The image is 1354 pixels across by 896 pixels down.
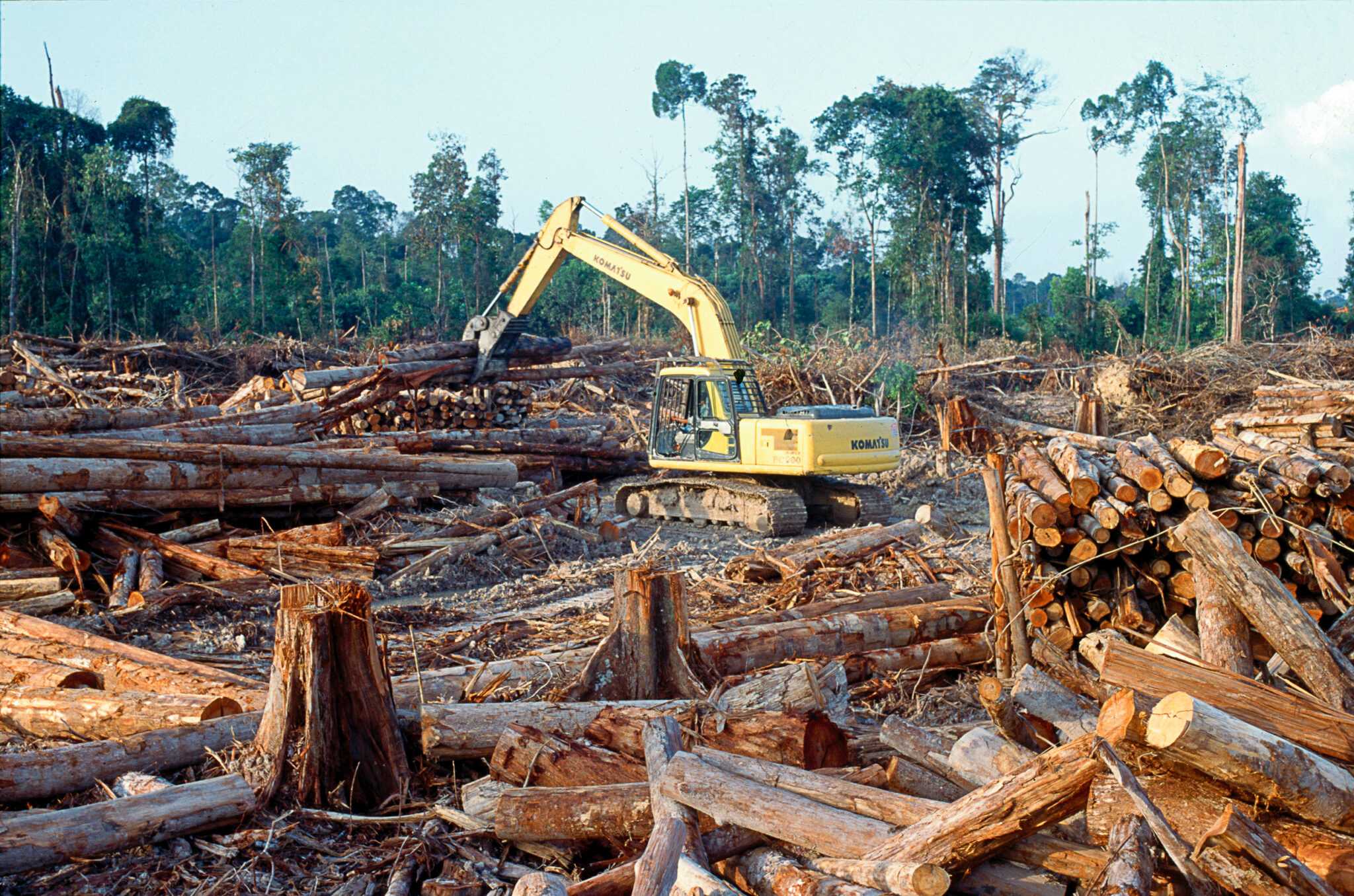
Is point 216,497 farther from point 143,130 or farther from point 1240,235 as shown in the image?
point 143,130

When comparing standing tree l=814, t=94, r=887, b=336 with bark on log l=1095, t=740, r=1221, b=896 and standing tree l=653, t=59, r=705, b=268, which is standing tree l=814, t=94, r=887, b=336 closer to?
standing tree l=653, t=59, r=705, b=268

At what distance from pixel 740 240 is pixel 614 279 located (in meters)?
29.7

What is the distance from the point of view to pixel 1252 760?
3.08 meters

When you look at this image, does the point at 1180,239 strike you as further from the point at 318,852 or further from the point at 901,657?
the point at 318,852

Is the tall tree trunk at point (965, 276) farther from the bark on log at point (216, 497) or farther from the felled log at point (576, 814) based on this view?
the felled log at point (576, 814)

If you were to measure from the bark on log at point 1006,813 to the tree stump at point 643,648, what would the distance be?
2.28 m

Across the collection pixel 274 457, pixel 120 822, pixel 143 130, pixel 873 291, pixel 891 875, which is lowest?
pixel 120 822

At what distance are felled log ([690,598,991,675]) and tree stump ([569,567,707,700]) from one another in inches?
13.5

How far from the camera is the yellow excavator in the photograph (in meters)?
12.5

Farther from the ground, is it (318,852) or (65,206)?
(65,206)

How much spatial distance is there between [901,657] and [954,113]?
37358mm

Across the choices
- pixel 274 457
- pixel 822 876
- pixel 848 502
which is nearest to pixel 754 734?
pixel 822 876

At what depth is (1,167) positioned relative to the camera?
32.5 metres

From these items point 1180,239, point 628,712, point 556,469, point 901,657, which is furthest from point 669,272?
point 1180,239
